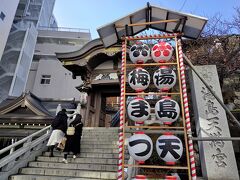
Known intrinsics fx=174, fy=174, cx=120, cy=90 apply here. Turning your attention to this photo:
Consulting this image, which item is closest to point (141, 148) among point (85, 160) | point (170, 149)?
point (170, 149)

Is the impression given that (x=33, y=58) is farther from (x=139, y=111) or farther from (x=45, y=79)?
(x=139, y=111)

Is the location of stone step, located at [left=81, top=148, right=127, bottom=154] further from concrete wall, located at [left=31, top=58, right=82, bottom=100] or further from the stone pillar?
concrete wall, located at [left=31, top=58, right=82, bottom=100]

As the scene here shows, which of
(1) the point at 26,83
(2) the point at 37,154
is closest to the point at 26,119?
(2) the point at 37,154

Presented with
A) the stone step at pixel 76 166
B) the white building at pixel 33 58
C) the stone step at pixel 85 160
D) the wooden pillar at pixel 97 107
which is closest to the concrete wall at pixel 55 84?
the white building at pixel 33 58

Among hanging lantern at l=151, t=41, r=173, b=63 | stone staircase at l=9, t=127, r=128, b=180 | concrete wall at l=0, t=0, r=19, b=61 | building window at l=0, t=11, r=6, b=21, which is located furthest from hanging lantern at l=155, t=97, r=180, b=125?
building window at l=0, t=11, r=6, b=21

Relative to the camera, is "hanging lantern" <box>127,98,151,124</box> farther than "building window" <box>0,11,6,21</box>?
No

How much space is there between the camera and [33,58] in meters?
28.8

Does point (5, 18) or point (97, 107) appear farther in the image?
point (5, 18)

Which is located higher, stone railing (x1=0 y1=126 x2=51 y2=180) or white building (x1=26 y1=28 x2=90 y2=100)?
white building (x1=26 y1=28 x2=90 y2=100)

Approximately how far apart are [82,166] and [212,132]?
4.24 meters

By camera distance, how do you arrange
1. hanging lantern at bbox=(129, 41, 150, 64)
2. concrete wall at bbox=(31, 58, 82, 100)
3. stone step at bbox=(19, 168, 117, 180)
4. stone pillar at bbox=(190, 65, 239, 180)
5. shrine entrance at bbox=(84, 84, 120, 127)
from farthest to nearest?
concrete wall at bbox=(31, 58, 82, 100) → shrine entrance at bbox=(84, 84, 120, 127) → stone step at bbox=(19, 168, 117, 180) → hanging lantern at bbox=(129, 41, 150, 64) → stone pillar at bbox=(190, 65, 239, 180)

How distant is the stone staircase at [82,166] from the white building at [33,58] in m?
18.0

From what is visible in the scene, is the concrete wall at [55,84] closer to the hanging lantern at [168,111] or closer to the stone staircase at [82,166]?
the stone staircase at [82,166]

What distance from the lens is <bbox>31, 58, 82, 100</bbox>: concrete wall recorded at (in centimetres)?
2455
